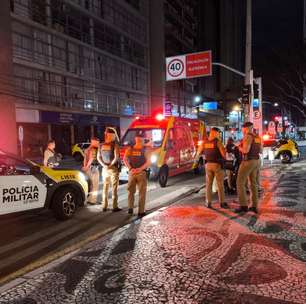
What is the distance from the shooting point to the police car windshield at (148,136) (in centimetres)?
1276

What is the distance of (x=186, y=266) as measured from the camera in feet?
16.6

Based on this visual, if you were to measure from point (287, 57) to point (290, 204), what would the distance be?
1220 inches

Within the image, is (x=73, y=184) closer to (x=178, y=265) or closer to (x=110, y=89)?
(x=178, y=265)

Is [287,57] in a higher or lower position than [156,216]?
higher

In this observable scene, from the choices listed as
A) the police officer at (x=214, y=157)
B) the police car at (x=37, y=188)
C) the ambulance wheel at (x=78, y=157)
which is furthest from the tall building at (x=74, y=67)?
the police officer at (x=214, y=157)

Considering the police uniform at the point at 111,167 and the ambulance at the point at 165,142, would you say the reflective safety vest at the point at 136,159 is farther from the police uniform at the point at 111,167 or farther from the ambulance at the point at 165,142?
the ambulance at the point at 165,142

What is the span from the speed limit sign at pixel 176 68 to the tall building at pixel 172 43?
18150 mm

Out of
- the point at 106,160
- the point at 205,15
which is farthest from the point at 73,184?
the point at 205,15

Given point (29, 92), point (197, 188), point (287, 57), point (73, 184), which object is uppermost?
point (287, 57)

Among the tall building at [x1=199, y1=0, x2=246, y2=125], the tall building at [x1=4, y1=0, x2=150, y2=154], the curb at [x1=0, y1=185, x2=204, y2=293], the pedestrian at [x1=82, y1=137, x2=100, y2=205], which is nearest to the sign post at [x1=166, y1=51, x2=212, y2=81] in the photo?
the tall building at [x1=4, y1=0, x2=150, y2=154]

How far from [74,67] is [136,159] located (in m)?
29.5

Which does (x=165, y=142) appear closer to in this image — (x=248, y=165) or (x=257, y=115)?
(x=248, y=165)

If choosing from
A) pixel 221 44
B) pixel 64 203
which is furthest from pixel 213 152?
pixel 221 44

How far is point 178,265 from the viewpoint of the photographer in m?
5.09
